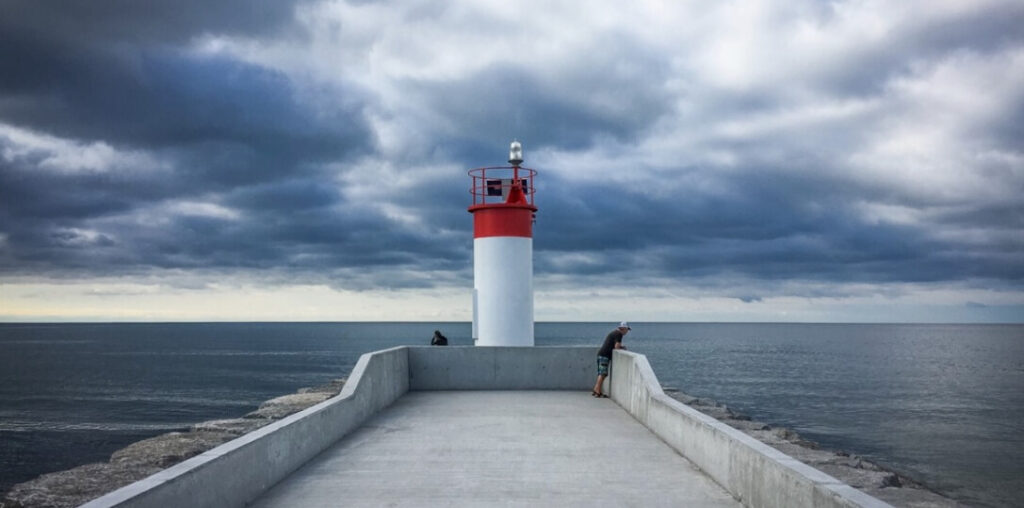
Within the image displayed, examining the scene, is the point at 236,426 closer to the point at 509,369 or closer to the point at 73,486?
the point at 509,369

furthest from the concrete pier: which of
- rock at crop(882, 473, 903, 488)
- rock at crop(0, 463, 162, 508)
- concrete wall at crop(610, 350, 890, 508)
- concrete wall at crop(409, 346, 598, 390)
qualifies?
rock at crop(882, 473, 903, 488)

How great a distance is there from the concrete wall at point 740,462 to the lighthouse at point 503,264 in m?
4.56

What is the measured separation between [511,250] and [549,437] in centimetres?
626

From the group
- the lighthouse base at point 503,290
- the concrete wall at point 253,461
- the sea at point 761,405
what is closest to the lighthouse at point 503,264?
the lighthouse base at point 503,290

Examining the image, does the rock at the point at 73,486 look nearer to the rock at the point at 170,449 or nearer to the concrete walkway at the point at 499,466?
the rock at the point at 170,449

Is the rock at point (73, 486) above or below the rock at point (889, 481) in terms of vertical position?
above

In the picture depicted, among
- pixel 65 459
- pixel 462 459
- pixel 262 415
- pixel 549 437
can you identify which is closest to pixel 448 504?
pixel 462 459

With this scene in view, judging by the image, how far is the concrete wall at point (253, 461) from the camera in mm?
4953

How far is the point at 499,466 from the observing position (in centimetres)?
800

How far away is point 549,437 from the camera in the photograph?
32.1 ft

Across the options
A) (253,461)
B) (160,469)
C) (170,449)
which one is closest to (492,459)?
(253,461)

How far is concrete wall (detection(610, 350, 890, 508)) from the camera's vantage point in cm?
496

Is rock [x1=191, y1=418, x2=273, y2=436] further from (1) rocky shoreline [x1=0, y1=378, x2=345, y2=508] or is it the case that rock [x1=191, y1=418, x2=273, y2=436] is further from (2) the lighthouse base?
(2) the lighthouse base

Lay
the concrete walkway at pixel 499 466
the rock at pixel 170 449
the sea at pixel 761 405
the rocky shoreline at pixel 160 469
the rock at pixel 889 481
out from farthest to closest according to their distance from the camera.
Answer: the sea at pixel 761 405
the rock at pixel 170 449
the rock at pixel 889 481
the rocky shoreline at pixel 160 469
the concrete walkway at pixel 499 466
